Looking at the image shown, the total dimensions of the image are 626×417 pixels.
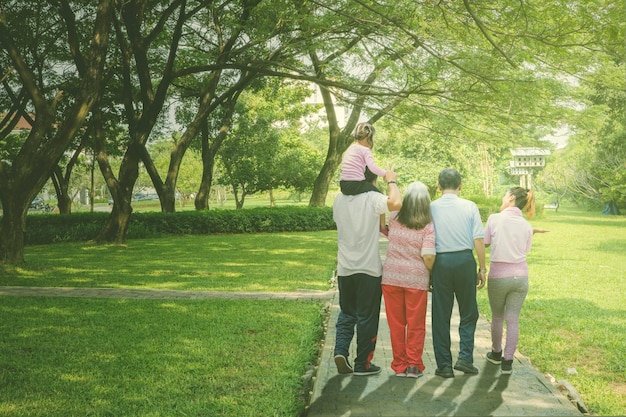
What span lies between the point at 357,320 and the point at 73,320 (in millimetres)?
4230

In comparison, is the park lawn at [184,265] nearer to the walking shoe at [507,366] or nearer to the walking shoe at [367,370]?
the walking shoe at [367,370]

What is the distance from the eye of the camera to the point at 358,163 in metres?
5.40

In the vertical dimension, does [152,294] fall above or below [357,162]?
below

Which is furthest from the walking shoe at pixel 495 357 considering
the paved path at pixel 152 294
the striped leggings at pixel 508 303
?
the paved path at pixel 152 294

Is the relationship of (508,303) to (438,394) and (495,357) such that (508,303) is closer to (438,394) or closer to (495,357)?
(495,357)

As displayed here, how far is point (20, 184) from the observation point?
504 inches

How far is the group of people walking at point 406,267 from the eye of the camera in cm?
544

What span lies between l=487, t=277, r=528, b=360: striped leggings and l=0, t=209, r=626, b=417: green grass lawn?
1.98 ft

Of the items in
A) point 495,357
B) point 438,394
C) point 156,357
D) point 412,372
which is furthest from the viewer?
point 156,357

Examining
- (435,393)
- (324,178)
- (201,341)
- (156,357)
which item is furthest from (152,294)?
(324,178)

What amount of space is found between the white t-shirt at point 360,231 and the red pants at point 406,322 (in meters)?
0.27

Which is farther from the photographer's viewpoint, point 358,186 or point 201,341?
point 201,341

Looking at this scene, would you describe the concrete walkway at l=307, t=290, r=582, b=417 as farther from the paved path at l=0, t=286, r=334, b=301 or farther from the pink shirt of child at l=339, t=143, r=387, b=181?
the paved path at l=0, t=286, r=334, b=301

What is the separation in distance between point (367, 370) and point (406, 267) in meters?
1.00
